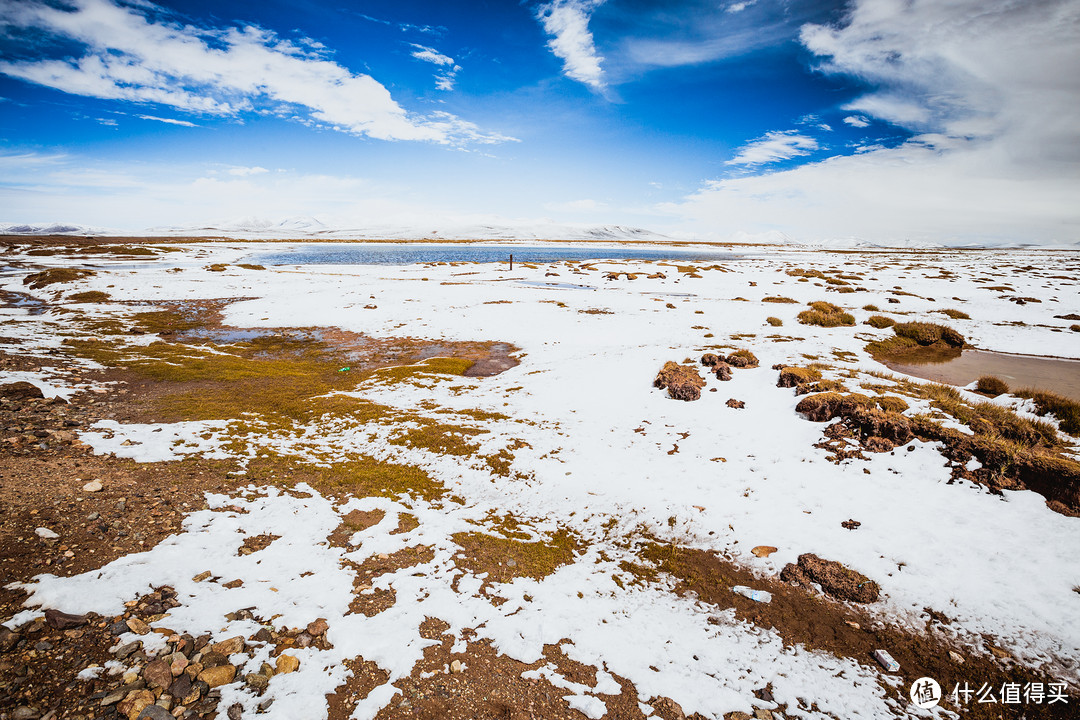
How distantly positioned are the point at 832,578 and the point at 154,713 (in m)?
9.52

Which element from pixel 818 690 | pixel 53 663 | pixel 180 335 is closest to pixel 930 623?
pixel 818 690

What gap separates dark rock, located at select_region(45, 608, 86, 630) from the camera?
5211 millimetres

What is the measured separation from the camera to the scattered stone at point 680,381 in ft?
45.4

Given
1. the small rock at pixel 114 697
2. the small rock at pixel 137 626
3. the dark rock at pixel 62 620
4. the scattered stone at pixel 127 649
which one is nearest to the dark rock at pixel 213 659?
the small rock at pixel 114 697

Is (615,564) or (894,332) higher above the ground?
(894,332)

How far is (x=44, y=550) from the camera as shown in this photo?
21.2 feet

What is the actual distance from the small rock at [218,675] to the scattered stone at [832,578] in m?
8.41

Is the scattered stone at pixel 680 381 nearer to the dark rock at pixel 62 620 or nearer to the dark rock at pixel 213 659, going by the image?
the dark rock at pixel 213 659

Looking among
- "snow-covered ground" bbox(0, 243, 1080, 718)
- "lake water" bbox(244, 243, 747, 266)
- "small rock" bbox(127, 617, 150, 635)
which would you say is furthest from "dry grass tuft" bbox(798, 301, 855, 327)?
"lake water" bbox(244, 243, 747, 266)

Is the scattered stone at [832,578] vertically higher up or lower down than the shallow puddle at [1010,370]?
lower down

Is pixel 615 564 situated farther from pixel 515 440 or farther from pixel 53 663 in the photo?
pixel 53 663

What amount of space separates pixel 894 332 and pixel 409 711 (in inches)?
1154

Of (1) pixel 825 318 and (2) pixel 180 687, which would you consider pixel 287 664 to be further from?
(1) pixel 825 318

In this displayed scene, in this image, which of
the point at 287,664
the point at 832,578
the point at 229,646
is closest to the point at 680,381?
the point at 832,578
